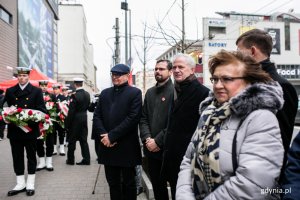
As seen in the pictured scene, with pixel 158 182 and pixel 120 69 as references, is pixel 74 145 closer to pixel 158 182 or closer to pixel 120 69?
pixel 120 69

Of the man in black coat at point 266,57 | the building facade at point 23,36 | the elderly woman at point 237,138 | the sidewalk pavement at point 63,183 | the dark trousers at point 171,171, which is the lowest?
the sidewalk pavement at point 63,183

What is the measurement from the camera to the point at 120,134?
405cm

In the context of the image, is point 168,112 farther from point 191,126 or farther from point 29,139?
point 29,139

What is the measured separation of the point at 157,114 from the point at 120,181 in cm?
101

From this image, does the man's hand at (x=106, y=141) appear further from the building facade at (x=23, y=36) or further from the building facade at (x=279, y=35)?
the building facade at (x=279, y=35)

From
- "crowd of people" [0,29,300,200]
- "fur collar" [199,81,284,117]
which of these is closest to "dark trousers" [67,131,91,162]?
"crowd of people" [0,29,300,200]

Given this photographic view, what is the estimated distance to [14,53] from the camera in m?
27.6

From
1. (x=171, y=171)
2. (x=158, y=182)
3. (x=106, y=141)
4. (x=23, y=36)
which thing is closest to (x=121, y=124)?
(x=106, y=141)

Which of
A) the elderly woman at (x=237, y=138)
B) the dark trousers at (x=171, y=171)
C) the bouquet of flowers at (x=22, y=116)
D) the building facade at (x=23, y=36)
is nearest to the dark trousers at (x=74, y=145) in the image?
the bouquet of flowers at (x=22, y=116)

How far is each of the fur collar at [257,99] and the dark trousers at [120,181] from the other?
2.43 meters

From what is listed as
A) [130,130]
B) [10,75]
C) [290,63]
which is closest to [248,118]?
[130,130]

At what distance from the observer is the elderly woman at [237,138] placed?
1918mm

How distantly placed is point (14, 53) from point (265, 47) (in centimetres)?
2802

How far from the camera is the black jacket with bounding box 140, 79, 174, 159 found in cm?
395
